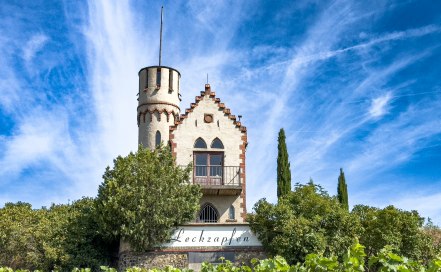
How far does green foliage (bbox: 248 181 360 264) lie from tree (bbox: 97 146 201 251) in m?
3.48

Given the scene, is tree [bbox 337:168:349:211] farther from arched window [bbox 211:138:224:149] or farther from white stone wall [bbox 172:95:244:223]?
arched window [bbox 211:138:224:149]

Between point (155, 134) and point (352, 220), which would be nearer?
point (352, 220)

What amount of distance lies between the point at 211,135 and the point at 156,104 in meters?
5.63

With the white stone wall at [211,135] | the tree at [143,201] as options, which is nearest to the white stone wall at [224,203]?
the white stone wall at [211,135]

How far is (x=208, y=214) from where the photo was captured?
32.5 m

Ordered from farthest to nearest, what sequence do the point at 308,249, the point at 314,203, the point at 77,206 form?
the point at 77,206 < the point at 314,203 < the point at 308,249

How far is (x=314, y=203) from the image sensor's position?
26.7m

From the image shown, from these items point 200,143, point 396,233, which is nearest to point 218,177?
point 200,143

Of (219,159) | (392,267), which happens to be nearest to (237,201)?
(219,159)

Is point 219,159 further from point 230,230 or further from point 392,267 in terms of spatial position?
point 392,267

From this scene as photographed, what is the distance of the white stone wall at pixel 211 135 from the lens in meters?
32.7

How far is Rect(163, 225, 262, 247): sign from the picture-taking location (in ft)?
88.0

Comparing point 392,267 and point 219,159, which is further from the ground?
point 219,159

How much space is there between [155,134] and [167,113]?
163 cm
